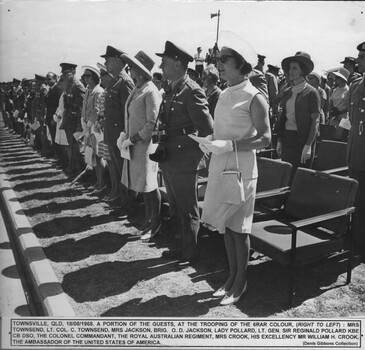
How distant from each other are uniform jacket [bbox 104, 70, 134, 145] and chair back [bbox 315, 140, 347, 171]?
2.53m

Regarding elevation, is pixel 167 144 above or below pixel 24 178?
above

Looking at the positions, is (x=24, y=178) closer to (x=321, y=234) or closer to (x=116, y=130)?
(x=116, y=130)

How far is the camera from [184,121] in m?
3.80

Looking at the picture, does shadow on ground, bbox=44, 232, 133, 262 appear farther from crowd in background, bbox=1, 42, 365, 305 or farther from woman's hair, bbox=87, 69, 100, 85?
woman's hair, bbox=87, 69, 100, 85

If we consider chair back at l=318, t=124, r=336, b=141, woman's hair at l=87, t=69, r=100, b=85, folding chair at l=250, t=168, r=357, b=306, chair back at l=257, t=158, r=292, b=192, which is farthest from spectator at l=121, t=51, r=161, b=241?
chair back at l=318, t=124, r=336, b=141

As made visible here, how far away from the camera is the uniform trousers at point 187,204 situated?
388 cm

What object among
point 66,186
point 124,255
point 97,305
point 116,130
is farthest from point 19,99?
point 97,305

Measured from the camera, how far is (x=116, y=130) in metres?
5.43

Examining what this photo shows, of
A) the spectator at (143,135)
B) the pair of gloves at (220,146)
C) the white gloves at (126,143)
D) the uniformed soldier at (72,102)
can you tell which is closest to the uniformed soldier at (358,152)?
the pair of gloves at (220,146)

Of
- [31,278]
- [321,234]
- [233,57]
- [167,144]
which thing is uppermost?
[233,57]

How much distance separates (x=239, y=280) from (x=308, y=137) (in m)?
2.01

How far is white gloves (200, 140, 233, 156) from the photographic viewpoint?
9.82 feet

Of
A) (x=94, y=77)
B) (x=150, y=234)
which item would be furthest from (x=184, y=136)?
(x=94, y=77)

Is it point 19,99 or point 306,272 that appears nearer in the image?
point 306,272
